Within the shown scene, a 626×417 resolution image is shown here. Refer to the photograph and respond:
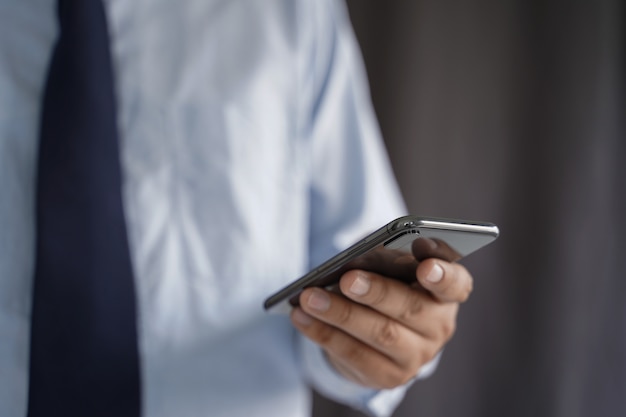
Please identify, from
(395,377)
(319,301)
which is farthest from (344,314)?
(395,377)

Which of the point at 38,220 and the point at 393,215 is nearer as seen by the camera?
the point at 38,220

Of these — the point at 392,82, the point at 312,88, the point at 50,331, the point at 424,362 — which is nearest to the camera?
the point at 50,331

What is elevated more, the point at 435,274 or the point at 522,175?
the point at 435,274

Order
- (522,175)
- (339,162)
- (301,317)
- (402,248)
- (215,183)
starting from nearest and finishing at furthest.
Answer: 1. (402,248)
2. (301,317)
3. (215,183)
4. (339,162)
5. (522,175)

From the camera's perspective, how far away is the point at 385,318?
0.53 meters

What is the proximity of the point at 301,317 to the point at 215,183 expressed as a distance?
0.66ft

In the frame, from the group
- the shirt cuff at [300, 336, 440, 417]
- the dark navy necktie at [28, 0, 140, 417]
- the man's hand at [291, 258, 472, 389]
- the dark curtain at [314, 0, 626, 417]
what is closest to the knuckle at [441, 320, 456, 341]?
the man's hand at [291, 258, 472, 389]

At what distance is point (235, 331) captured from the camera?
0.63m

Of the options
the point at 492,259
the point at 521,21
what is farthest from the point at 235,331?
the point at 521,21

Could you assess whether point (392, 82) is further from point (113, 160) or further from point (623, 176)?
point (113, 160)

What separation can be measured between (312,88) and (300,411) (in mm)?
413

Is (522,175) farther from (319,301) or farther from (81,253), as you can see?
(81,253)

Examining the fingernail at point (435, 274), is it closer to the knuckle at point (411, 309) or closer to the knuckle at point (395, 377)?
the knuckle at point (411, 309)

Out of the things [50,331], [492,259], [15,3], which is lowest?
[492,259]
